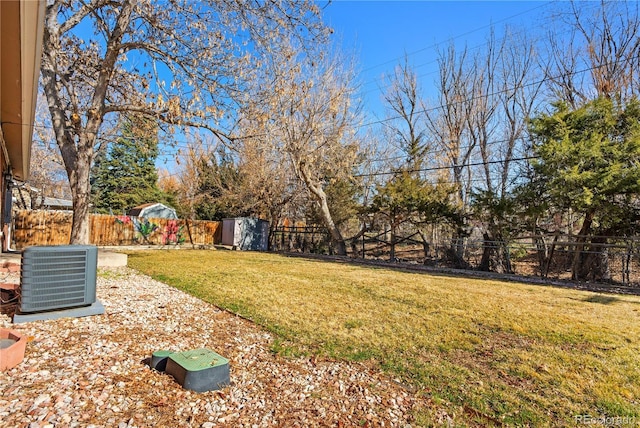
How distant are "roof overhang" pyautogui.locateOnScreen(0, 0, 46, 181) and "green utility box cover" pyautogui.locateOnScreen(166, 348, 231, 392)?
254cm

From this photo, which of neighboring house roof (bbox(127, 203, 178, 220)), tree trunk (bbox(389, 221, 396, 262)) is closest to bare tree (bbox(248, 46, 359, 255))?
tree trunk (bbox(389, 221, 396, 262))

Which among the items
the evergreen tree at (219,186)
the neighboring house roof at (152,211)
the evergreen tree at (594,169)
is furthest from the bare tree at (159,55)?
the neighboring house roof at (152,211)

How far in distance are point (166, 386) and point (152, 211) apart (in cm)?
2449

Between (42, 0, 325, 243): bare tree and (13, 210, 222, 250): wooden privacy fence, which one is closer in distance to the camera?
(42, 0, 325, 243): bare tree

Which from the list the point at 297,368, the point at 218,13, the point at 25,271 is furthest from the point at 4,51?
the point at 218,13

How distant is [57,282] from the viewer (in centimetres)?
358

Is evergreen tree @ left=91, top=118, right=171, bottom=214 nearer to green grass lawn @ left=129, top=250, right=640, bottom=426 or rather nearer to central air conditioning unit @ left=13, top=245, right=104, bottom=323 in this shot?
green grass lawn @ left=129, top=250, right=640, bottom=426

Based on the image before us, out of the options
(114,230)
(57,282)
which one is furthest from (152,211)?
(57,282)

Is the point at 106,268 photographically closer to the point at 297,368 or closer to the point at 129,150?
the point at 297,368

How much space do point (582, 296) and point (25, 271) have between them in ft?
28.6

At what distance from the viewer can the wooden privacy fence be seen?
14391mm

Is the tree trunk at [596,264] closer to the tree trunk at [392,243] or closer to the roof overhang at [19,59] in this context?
the tree trunk at [392,243]

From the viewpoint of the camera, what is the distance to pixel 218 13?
21.4 feet

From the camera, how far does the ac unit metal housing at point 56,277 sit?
11.2 feet
